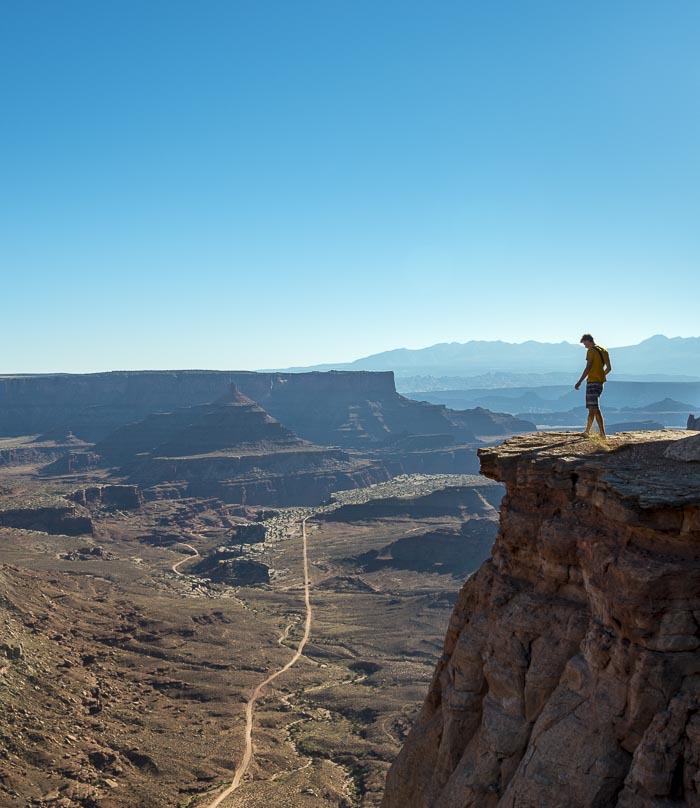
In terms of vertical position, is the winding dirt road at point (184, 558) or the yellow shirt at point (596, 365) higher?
the yellow shirt at point (596, 365)

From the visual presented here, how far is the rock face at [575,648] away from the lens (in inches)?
563

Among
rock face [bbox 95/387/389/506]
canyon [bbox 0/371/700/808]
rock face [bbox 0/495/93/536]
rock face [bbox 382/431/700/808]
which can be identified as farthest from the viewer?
rock face [bbox 95/387/389/506]

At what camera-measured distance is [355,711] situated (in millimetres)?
56969

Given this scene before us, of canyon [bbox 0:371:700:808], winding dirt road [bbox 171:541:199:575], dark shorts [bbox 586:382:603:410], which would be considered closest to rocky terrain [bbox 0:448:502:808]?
canyon [bbox 0:371:700:808]

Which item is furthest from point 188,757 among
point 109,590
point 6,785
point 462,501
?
point 462,501

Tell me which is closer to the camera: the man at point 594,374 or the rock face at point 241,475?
the man at point 594,374

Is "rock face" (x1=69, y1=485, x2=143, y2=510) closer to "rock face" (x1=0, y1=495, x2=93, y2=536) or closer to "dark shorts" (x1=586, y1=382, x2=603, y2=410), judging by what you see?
"rock face" (x1=0, y1=495, x2=93, y2=536)

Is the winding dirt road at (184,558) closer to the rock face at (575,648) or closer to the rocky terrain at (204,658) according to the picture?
the rocky terrain at (204,658)

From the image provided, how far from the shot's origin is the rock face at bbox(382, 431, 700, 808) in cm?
1429

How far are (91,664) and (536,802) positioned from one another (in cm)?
5006

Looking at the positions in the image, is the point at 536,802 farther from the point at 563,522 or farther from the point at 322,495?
the point at 322,495

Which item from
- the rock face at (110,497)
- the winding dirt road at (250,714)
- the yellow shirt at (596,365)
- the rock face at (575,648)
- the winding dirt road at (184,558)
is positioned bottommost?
the winding dirt road at (184,558)

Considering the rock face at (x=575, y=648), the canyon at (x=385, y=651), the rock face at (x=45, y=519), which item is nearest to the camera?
the rock face at (x=575, y=648)

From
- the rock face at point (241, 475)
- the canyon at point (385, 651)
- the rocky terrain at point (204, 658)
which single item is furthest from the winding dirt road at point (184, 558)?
the rock face at point (241, 475)
